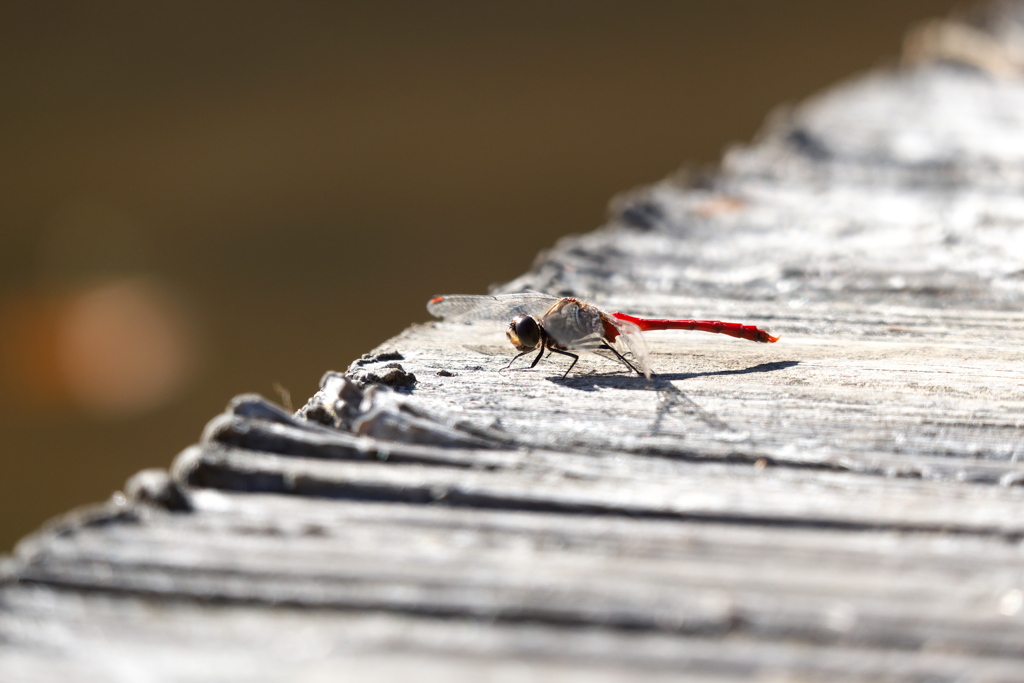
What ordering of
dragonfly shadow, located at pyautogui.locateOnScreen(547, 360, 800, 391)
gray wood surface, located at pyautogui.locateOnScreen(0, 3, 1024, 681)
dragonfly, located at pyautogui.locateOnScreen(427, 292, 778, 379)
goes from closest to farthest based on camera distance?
gray wood surface, located at pyautogui.locateOnScreen(0, 3, 1024, 681) → dragonfly shadow, located at pyautogui.locateOnScreen(547, 360, 800, 391) → dragonfly, located at pyautogui.locateOnScreen(427, 292, 778, 379)

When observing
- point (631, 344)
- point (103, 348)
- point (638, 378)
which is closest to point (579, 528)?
point (638, 378)

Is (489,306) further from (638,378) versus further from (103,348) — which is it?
(103,348)

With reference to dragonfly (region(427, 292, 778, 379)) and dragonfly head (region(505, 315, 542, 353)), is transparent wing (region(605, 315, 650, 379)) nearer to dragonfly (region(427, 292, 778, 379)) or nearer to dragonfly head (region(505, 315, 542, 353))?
dragonfly (region(427, 292, 778, 379))

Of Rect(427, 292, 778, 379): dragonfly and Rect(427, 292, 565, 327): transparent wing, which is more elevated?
Rect(427, 292, 565, 327): transparent wing

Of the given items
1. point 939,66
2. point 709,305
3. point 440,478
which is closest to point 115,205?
point 939,66

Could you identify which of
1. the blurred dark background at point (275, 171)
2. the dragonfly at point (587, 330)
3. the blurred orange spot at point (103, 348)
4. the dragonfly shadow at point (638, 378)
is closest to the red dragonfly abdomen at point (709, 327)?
the dragonfly at point (587, 330)

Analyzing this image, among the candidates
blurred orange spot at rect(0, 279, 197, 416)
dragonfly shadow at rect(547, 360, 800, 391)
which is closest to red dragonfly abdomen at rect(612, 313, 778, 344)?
dragonfly shadow at rect(547, 360, 800, 391)
